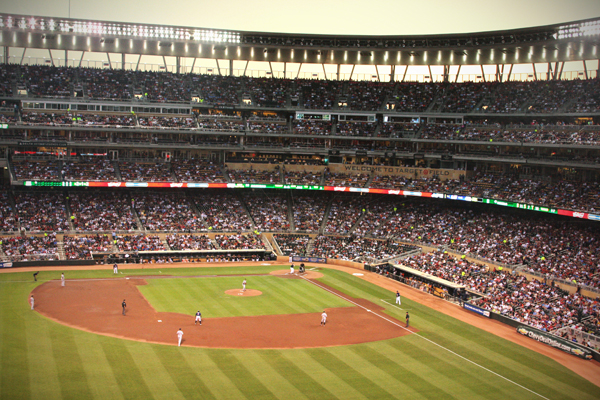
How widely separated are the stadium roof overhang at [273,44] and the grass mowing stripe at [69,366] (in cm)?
4867

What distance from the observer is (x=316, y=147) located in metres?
68.9

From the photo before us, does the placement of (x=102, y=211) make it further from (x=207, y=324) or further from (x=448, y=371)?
(x=448, y=371)

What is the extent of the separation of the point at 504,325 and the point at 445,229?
20.2 m

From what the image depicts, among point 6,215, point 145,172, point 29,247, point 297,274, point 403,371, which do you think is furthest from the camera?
point 145,172

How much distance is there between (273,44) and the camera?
68.8 meters

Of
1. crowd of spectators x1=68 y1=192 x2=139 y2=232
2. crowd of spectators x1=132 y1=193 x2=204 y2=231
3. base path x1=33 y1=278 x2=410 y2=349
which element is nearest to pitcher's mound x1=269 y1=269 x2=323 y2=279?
base path x1=33 y1=278 x2=410 y2=349

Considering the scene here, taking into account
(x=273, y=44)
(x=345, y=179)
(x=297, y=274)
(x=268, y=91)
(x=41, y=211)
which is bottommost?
(x=297, y=274)

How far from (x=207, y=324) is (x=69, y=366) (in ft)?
31.6

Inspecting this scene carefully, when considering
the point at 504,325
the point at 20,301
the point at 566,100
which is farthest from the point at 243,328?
the point at 566,100

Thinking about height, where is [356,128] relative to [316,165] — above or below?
above

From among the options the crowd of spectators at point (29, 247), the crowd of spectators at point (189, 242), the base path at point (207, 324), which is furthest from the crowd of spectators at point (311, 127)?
the base path at point (207, 324)

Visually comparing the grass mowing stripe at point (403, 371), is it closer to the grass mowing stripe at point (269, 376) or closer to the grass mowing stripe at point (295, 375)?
the grass mowing stripe at point (295, 375)

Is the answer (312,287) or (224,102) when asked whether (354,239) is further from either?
(224,102)

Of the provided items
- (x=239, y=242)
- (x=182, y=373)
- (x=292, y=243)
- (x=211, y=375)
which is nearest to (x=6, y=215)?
(x=239, y=242)
